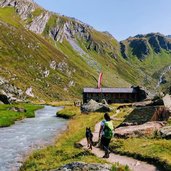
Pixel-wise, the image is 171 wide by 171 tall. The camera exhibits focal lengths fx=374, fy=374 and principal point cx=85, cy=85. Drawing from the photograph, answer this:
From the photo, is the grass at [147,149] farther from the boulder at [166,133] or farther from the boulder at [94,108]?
the boulder at [94,108]

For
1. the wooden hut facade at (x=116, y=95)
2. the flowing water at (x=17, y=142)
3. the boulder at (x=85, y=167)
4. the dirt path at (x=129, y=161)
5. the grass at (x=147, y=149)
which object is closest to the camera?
the boulder at (x=85, y=167)

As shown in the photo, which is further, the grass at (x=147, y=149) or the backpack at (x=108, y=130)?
the backpack at (x=108, y=130)

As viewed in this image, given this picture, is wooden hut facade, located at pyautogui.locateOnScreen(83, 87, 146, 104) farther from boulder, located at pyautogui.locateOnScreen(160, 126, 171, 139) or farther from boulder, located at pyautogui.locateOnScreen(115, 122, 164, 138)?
boulder, located at pyautogui.locateOnScreen(160, 126, 171, 139)

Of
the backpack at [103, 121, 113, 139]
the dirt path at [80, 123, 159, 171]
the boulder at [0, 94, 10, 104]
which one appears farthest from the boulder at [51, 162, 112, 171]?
the boulder at [0, 94, 10, 104]

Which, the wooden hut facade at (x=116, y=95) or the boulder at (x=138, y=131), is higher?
the wooden hut facade at (x=116, y=95)

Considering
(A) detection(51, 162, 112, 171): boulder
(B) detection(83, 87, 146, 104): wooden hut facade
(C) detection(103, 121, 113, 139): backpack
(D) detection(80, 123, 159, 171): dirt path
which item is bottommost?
(D) detection(80, 123, 159, 171): dirt path

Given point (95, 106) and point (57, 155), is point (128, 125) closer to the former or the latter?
point (57, 155)

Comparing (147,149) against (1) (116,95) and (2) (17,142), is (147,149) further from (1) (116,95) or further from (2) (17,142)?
(1) (116,95)

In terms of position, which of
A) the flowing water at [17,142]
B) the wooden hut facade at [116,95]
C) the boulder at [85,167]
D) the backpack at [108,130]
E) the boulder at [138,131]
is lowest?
the flowing water at [17,142]

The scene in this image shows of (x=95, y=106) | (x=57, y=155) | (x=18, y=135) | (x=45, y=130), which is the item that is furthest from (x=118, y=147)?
(x=95, y=106)

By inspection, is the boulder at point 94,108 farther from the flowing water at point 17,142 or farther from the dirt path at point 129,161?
the dirt path at point 129,161

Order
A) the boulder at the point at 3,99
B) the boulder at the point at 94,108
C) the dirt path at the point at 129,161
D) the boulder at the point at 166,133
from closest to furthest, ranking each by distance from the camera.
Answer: the dirt path at the point at 129,161, the boulder at the point at 166,133, the boulder at the point at 94,108, the boulder at the point at 3,99

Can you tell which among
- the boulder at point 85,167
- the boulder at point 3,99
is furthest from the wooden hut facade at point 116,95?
the boulder at point 85,167

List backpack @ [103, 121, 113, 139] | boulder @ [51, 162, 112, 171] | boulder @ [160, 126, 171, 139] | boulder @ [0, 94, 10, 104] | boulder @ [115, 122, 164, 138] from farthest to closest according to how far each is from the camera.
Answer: boulder @ [0, 94, 10, 104]
boulder @ [115, 122, 164, 138]
boulder @ [160, 126, 171, 139]
backpack @ [103, 121, 113, 139]
boulder @ [51, 162, 112, 171]
